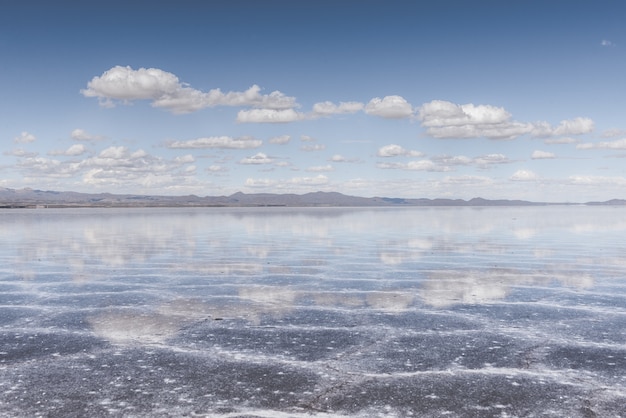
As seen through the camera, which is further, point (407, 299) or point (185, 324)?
point (407, 299)

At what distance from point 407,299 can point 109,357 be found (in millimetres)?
8615

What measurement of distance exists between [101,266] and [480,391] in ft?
62.0

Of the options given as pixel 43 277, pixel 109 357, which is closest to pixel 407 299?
pixel 109 357

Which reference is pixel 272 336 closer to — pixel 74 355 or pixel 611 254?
pixel 74 355

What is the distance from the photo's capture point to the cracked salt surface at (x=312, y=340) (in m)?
8.09

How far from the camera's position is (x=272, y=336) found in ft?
38.7

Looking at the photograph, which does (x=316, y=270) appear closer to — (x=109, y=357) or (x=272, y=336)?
(x=272, y=336)

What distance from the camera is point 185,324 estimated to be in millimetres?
12875

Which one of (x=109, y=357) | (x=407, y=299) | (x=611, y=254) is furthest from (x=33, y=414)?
(x=611, y=254)

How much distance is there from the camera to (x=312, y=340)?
37.5 ft

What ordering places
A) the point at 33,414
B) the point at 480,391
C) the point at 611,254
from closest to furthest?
the point at 33,414 < the point at 480,391 < the point at 611,254

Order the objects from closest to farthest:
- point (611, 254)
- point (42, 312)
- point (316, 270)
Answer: point (42, 312) → point (316, 270) → point (611, 254)

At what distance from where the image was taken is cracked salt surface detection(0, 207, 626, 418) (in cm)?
809

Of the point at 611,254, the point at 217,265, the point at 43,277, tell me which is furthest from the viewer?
the point at 611,254
